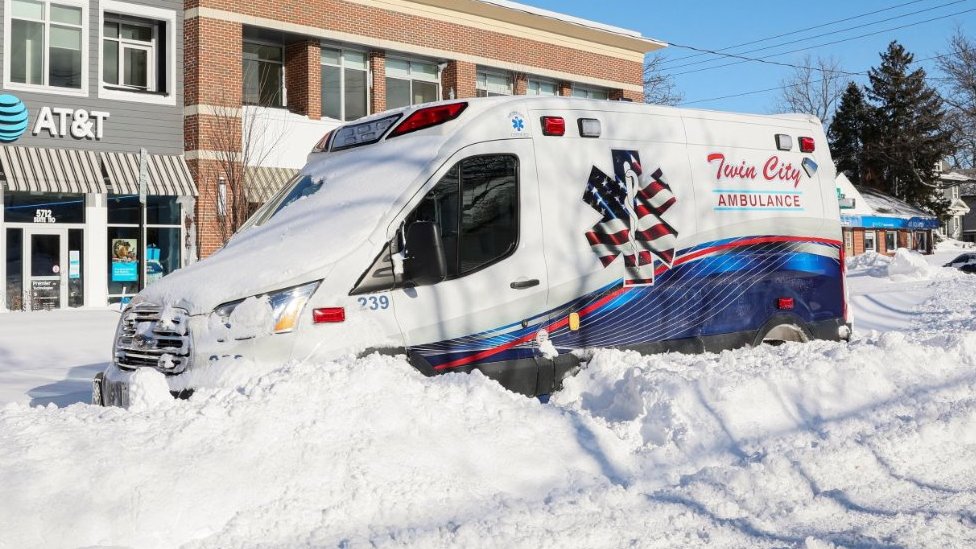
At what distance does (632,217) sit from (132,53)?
67.6 feet

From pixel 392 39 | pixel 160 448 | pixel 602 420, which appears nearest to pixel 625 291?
pixel 602 420

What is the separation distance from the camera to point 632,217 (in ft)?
26.0

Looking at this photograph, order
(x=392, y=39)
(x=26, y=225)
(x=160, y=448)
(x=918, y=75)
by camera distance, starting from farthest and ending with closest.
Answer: (x=918, y=75)
(x=392, y=39)
(x=26, y=225)
(x=160, y=448)

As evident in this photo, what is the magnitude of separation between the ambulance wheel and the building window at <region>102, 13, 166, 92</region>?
2026 cm

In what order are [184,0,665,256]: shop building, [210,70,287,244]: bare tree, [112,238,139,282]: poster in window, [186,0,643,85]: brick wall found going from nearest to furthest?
1. [210,70,287,244]: bare tree
2. [112,238,139,282]: poster in window
3. [184,0,665,256]: shop building
4. [186,0,643,85]: brick wall

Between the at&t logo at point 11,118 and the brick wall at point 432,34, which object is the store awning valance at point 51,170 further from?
the brick wall at point 432,34

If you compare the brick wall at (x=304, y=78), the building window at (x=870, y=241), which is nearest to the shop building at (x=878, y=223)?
the building window at (x=870, y=241)

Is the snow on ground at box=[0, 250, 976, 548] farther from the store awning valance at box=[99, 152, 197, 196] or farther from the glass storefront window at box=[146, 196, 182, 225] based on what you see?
the glass storefront window at box=[146, 196, 182, 225]

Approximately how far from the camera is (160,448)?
4867 millimetres

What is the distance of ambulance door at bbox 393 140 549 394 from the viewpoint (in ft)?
22.0

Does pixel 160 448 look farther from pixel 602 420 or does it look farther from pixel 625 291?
pixel 625 291

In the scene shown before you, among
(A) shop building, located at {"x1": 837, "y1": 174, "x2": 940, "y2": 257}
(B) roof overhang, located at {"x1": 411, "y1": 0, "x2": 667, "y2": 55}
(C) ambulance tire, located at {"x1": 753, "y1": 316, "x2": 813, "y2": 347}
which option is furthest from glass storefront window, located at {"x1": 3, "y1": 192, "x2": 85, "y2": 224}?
(A) shop building, located at {"x1": 837, "y1": 174, "x2": 940, "y2": 257}

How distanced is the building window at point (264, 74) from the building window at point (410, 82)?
3.33 metres

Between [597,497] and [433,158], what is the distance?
2814mm
